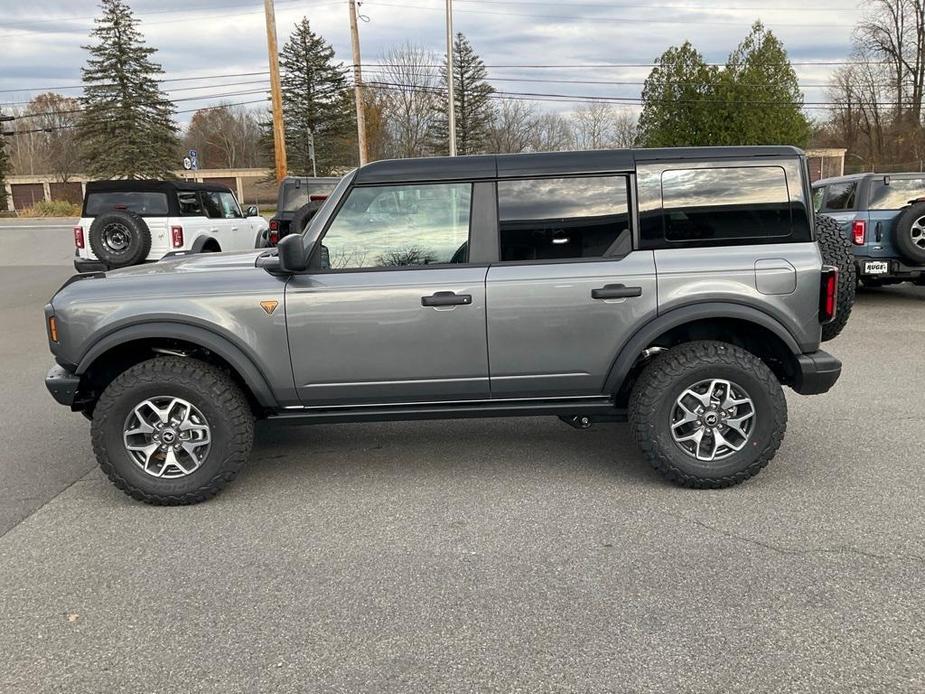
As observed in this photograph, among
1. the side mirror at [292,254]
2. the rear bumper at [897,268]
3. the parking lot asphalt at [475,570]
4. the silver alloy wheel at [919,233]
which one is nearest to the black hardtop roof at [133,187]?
the parking lot asphalt at [475,570]

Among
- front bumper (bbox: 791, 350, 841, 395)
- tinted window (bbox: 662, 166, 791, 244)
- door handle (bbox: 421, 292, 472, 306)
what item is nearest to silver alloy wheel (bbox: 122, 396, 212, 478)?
door handle (bbox: 421, 292, 472, 306)

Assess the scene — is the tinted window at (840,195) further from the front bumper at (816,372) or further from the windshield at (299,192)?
the windshield at (299,192)

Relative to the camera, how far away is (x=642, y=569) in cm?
335

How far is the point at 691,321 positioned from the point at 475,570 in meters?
1.82

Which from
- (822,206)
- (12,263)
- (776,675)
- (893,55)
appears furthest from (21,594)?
(893,55)

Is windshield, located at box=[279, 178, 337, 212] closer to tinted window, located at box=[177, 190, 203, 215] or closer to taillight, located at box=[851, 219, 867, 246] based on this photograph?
tinted window, located at box=[177, 190, 203, 215]

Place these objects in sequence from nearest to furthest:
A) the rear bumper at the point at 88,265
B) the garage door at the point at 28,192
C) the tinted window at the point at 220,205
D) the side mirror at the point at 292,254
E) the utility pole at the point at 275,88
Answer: the side mirror at the point at 292,254 < the rear bumper at the point at 88,265 < the tinted window at the point at 220,205 < the utility pole at the point at 275,88 < the garage door at the point at 28,192

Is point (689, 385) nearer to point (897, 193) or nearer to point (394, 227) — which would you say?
point (394, 227)

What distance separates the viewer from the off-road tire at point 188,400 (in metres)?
4.07

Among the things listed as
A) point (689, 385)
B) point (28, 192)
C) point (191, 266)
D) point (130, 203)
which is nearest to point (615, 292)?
point (689, 385)

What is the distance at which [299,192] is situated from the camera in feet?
46.8

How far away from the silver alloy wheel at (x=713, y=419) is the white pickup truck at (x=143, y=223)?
8.75 m

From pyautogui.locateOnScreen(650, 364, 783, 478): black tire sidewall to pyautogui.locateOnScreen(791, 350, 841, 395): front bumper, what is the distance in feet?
0.78

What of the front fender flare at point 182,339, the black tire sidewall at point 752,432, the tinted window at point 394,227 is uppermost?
the tinted window at point 394,227
